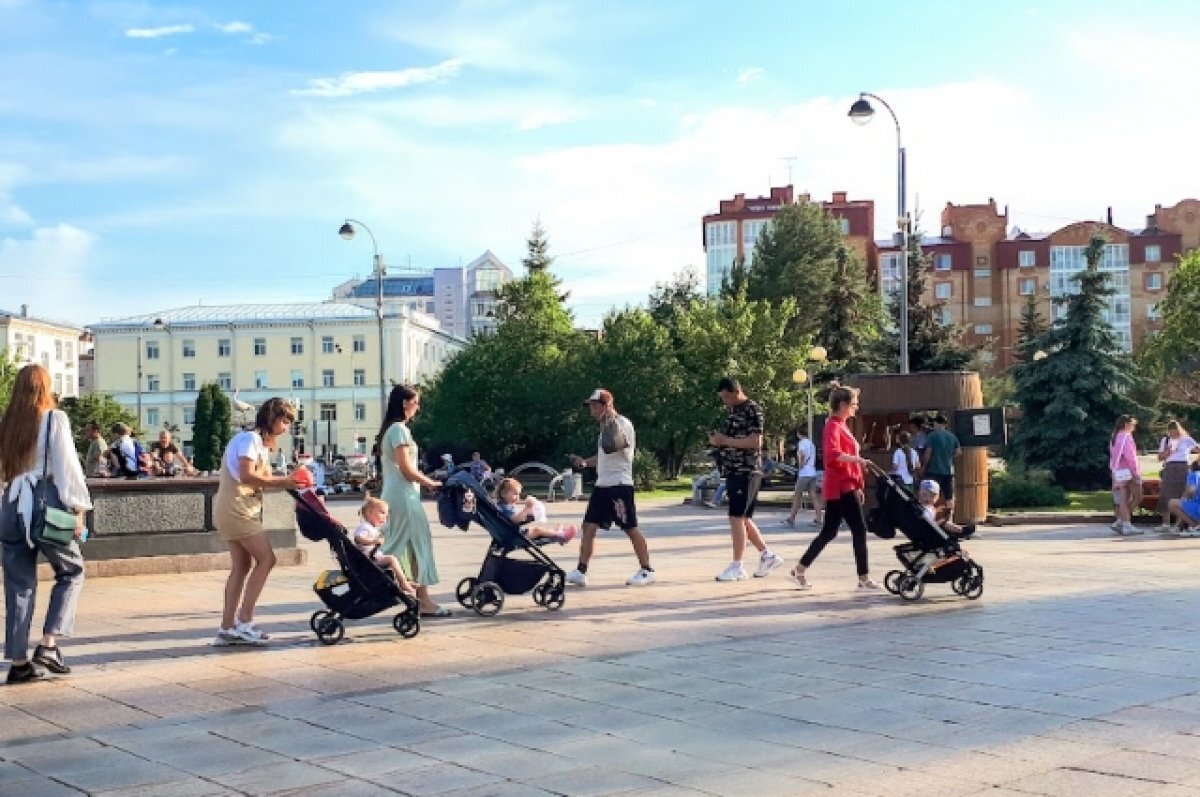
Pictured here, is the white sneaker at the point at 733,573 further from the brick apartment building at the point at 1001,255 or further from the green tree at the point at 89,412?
the brick apartment building at the point at 1001,255

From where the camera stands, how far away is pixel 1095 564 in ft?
48.1

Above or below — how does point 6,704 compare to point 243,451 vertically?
below

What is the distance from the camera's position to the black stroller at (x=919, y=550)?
11227 mm

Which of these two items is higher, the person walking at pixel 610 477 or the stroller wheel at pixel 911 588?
the person walking at pixel 610 477

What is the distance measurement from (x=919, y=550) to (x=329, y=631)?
5016 mm

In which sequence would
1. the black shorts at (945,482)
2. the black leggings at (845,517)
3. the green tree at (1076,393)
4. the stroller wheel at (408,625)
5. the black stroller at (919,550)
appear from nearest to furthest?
1. the stroller wheel at (408,625)
2. the black stroller at (919,550)
3. the black leggings at (845,517)
4. the black shorts at (945,482)
5. the green tree at (1076,393)

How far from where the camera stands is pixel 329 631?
935 centimetres

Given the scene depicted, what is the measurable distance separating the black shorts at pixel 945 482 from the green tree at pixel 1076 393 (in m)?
21.4

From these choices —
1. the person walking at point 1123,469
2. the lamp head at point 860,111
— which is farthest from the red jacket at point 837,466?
the lamp head at point 860,111

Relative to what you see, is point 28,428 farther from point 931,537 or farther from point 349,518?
point 349,518

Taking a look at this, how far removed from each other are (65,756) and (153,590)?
729cm

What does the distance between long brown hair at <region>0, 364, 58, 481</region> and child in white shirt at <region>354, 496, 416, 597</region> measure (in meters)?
2.36

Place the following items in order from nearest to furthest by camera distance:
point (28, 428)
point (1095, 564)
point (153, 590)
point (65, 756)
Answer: point (65, 756) < point (28, 428) < point (153, 590) < point (1095, 564)

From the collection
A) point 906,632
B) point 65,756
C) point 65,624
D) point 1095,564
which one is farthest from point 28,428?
point 1095,564
